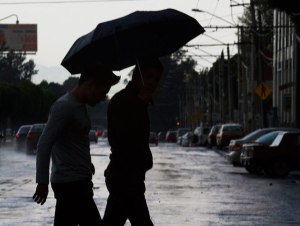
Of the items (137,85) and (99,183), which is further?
(99,183)

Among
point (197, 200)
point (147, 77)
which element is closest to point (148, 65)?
point (147, 77)

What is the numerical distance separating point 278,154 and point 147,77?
22507 millimetres

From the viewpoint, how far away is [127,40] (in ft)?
29.5

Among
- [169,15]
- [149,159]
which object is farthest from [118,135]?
[169,15]

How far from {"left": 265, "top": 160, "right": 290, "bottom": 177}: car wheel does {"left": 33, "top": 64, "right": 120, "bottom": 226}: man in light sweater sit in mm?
23028

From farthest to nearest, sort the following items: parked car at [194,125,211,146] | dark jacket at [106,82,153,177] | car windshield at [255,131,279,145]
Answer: parked car at [194,125,211,146] < car windshield at [255,131,279,145] < dark jacket at [106,82,153,177]

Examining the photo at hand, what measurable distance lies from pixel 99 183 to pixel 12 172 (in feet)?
23.8

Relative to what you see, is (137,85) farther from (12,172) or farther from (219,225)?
(12,172)

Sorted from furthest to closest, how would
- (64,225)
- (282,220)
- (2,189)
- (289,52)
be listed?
(289,52) → (2,189) → (282,220) → (64,225)

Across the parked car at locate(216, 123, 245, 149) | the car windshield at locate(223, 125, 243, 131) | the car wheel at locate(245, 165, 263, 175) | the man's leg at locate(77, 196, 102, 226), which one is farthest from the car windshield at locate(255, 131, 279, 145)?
the parked car at locate(216, 123, 245, 149)

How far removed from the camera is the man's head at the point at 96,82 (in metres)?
7.78

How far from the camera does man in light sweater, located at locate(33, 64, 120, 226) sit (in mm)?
7773

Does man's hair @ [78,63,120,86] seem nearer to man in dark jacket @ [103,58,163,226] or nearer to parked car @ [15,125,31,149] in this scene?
man in dark jacket @ [103,58,163,226]

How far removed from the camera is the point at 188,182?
87.7 ft
